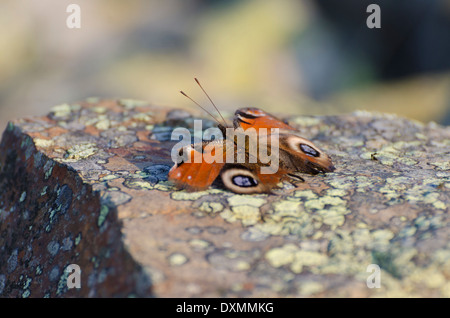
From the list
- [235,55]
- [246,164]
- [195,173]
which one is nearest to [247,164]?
[246,164]

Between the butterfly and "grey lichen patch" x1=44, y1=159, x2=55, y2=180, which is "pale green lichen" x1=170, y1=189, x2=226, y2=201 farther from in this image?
"grey lichen patch" x1=44, y1=159, x2=55, y2=180

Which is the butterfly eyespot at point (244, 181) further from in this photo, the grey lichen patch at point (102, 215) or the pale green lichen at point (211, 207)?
the grey lichen patch at point (102, 215)

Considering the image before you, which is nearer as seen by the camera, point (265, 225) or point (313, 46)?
point (265, 225)

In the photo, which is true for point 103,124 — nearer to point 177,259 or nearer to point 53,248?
point 53,248

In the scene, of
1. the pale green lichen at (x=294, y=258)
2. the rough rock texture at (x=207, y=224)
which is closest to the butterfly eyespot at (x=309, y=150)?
the rough rock texture at (x=207, y=224)

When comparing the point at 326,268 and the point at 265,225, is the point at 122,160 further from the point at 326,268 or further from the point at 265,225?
the point at 326,268
